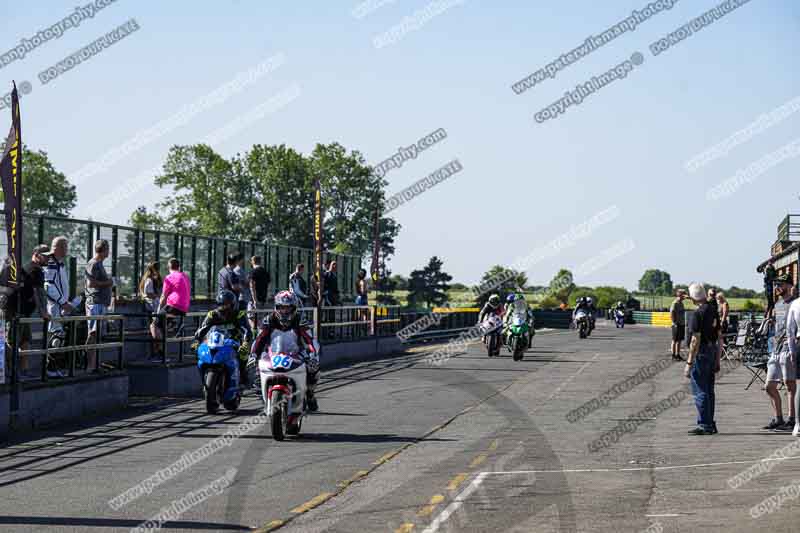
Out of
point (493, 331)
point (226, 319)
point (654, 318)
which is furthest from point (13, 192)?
point (654, 318)

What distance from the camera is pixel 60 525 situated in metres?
9.10

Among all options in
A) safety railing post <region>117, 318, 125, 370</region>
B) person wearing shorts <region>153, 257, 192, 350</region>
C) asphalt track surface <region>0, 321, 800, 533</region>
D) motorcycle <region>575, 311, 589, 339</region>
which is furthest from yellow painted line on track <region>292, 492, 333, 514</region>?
motorcycle <region>575, 311, 589, 339</region>

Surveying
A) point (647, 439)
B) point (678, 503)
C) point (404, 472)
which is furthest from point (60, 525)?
point (647, 439)

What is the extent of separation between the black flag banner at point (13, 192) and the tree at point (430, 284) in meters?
145

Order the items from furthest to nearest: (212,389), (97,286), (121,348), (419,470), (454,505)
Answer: (97,286), (121,348), (212,389), (419,470), (454,505)

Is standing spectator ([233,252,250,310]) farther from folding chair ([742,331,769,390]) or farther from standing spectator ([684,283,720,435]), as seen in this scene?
folding chair ([742,331,769,390])

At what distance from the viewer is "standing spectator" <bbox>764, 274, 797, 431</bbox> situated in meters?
14.5

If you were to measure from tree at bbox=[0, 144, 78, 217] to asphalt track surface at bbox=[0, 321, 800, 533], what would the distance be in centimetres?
10957

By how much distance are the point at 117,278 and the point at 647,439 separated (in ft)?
44.5

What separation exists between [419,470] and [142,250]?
51.6 ft

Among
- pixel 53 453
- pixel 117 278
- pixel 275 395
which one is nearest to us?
pixel 53 453

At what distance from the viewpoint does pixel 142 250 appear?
26.6 metres

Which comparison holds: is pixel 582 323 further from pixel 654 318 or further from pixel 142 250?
pixel 654 318

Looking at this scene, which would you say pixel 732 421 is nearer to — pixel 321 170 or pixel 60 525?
pixel 60 525
